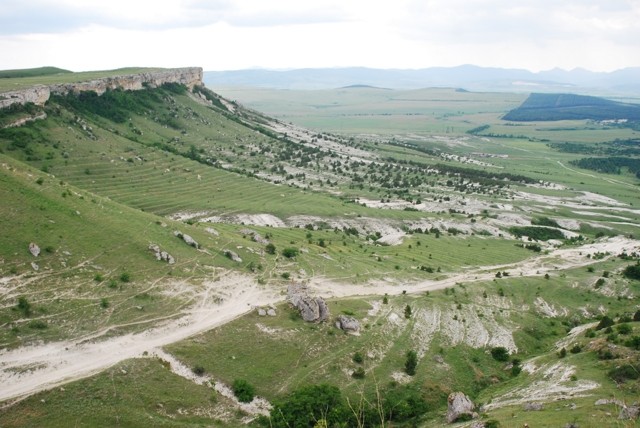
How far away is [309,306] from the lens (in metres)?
65.9

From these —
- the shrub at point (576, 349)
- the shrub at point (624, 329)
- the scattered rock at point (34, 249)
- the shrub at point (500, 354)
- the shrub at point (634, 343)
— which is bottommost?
the shrub at point (500, 354)

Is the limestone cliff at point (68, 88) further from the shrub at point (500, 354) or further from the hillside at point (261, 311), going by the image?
the shrub at point (500, 354)

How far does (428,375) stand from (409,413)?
7.66 metres

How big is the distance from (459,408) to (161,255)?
1728 inches

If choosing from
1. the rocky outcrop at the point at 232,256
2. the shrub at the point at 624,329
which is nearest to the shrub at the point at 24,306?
the rocky outcrop at the point at 232,256

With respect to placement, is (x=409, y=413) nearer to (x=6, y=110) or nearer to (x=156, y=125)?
(x=6, y=110)

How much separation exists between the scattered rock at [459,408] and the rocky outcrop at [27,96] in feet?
376

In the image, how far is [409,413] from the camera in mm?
52875

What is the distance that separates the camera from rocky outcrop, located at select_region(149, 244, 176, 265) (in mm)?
70438

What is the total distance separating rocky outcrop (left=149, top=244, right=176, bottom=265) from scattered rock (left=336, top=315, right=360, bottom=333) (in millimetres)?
24880

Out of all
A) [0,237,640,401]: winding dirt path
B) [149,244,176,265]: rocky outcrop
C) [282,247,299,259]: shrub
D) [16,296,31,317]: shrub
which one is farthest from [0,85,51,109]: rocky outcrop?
[0,237,640,401]: winding dirt path

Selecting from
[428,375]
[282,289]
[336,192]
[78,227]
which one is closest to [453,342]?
[428,375]

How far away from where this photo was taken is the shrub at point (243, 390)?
5034 cm

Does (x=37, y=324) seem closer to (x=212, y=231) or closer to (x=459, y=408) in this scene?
(x=212, y=231)
